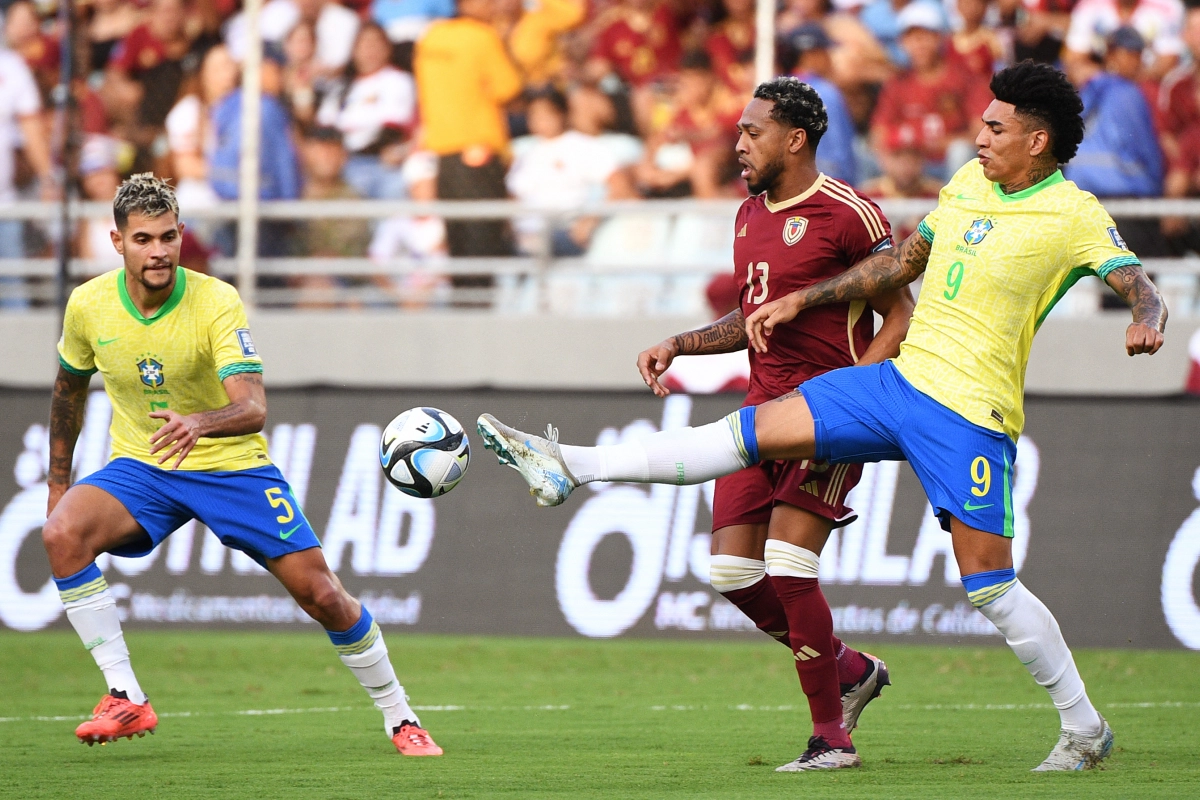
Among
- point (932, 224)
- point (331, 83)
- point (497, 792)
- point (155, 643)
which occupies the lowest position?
point (155, 643)

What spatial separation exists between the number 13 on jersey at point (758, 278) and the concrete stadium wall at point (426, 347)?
5901 mm

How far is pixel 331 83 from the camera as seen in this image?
561 inches

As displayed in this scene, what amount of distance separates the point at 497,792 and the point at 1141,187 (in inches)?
331

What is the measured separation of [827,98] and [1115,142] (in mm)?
2150

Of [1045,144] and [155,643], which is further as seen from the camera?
[155,643]

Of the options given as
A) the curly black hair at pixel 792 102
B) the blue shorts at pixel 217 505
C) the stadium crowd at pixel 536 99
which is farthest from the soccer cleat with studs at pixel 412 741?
the stadium crowd at pixel 536 99

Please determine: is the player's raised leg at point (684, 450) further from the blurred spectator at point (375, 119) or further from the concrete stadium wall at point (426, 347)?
the blurred spectator at point (375, 119)

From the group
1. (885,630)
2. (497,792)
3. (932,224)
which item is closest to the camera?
(497,792)

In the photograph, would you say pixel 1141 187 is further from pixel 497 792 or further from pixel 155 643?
pixel 497 792

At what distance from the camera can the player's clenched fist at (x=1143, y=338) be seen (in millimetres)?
5316

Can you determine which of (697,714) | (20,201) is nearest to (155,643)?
(697,714)

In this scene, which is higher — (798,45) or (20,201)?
(798,45)

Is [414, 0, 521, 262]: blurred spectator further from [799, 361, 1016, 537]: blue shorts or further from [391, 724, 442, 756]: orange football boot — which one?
[799, 361, 1016, 537]: blue shorts

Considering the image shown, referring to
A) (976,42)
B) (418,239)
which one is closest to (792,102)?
(976,42)
